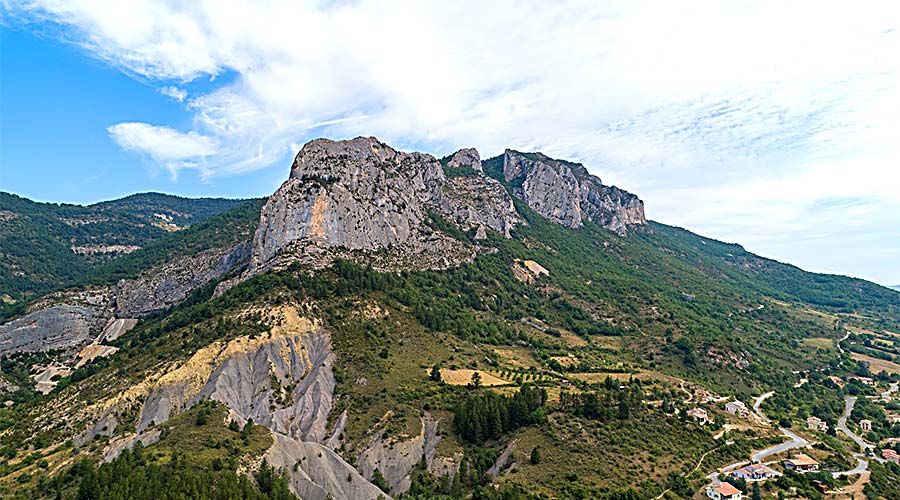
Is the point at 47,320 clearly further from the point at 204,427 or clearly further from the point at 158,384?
the point at 204,427

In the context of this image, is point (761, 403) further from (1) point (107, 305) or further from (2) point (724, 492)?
(1) point (107, 305)

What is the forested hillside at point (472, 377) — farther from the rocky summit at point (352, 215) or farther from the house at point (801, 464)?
the rocky summit at point (352, 215)

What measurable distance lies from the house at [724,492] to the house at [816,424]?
153 ft

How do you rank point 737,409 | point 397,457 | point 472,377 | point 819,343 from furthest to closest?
1. point 819,343
2. point 472,377
3. point 737,409
4. point 397,457

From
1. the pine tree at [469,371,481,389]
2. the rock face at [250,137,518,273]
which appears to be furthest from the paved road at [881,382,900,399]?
the rock face at [250,137,518,273]

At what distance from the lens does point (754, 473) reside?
2721 inches

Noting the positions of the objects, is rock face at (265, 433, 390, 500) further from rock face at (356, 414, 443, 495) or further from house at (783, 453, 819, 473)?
house at (783, 453, 819, 473)

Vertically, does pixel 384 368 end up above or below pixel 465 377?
above

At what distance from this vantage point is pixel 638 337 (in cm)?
14600

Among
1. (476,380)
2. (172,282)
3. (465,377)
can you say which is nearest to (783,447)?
(476,380)

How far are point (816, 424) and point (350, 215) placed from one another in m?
111

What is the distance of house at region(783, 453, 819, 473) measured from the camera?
72.7 metres

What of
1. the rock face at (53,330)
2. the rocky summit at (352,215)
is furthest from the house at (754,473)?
the rock face at (53,330)

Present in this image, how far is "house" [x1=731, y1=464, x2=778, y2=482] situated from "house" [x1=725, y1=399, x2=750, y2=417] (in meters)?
26.4
